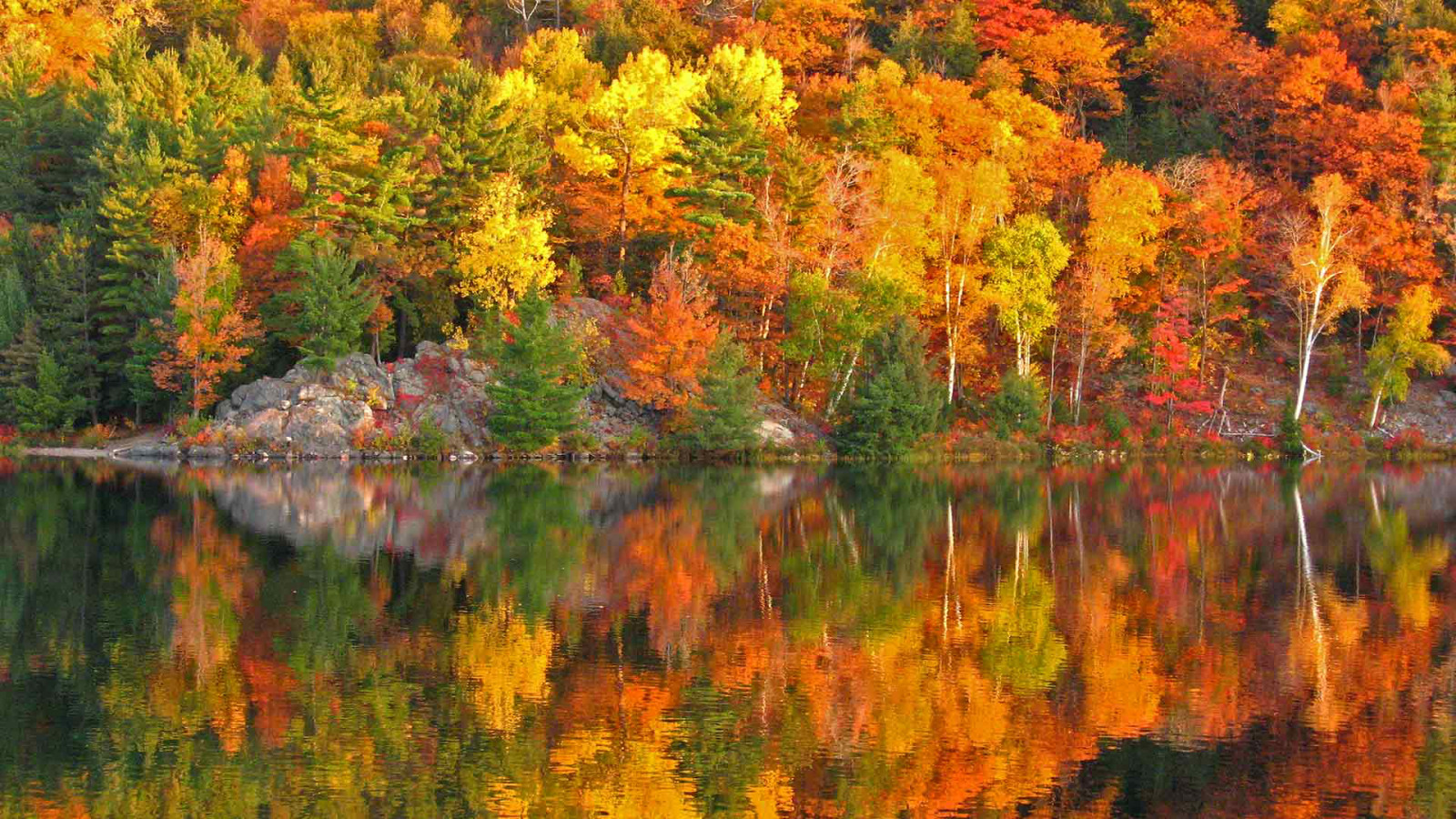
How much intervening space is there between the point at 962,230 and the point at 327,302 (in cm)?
2749

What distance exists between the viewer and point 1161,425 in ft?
208

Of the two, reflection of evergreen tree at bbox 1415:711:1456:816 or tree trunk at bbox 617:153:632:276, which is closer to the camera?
reflection of evergreen tree at bbox 1415:711:1456:816

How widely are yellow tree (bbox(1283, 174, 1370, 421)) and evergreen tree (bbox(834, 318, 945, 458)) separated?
1757 cm

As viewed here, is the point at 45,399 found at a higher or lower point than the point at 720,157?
lower

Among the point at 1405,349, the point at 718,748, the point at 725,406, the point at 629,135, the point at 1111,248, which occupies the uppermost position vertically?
the point at 629,135

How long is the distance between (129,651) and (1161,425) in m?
51.6

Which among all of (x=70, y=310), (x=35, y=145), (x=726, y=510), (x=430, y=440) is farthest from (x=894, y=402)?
(x=35, y=145)

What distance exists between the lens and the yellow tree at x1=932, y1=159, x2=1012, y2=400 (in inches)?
2440

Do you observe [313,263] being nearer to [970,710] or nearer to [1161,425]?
[1161,425]

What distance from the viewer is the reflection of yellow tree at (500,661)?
17844 millimetres

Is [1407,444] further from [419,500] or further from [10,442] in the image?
[10,442]

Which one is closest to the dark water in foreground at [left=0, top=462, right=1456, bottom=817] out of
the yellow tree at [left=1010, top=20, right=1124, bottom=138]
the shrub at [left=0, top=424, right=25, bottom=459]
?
the shrub at [left=0, top=424, right=25, bottom=459]

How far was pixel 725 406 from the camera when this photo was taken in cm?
5512

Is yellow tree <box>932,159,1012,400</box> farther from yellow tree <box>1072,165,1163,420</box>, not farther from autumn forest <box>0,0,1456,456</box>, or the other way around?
yellow tree <box>1072,165,1163,420</box>
